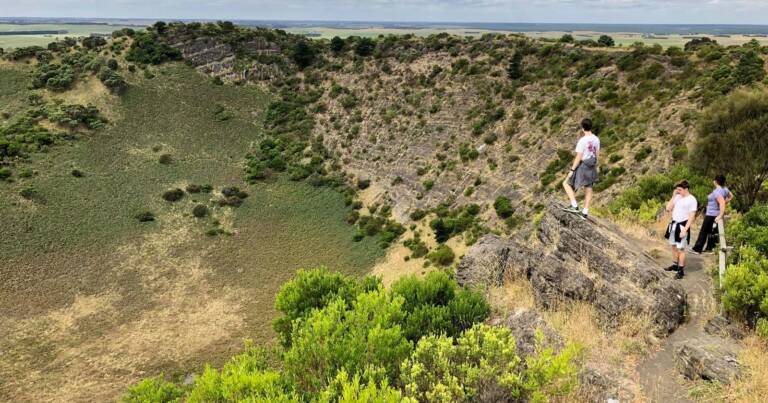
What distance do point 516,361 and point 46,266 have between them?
160 feet

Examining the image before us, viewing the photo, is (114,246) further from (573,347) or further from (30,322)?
(573,347)

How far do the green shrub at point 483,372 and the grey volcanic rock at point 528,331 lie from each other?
814mm

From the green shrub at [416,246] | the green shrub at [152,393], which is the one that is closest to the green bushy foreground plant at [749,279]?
the green shrub at [152,393]

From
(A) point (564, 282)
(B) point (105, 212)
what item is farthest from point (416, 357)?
(B) point (105, 212)

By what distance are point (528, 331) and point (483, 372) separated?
276 cm

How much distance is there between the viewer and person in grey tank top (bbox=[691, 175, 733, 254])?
1427 centimetres

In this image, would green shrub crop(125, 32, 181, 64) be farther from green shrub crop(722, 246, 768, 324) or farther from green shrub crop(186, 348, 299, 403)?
green shrub crop(722, 246, 768, 324)

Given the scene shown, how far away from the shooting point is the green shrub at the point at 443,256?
40125 mm

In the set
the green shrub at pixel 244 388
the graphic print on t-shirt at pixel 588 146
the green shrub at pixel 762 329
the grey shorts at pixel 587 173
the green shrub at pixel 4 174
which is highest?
the graphic print on t-shirt at pixel 588 146

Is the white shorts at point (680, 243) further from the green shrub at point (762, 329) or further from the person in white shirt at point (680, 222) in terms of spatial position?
the green shrub at point (762, 329)

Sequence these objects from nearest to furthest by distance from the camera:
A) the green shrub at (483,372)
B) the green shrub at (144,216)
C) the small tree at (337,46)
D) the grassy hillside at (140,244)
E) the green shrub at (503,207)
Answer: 1. the green shrub at (483,372)
2. the grassy hillside at (140,244)
3. the green shrub at (503,207)
4. the green shrub at (144,216)
5. the small tree at (337,46)

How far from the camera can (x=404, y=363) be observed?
951cm

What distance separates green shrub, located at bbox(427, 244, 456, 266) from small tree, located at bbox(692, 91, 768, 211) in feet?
72.8

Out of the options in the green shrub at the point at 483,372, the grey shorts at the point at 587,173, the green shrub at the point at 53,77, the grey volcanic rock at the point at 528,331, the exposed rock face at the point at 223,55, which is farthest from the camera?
the exposed rock face at the point at 223,55
